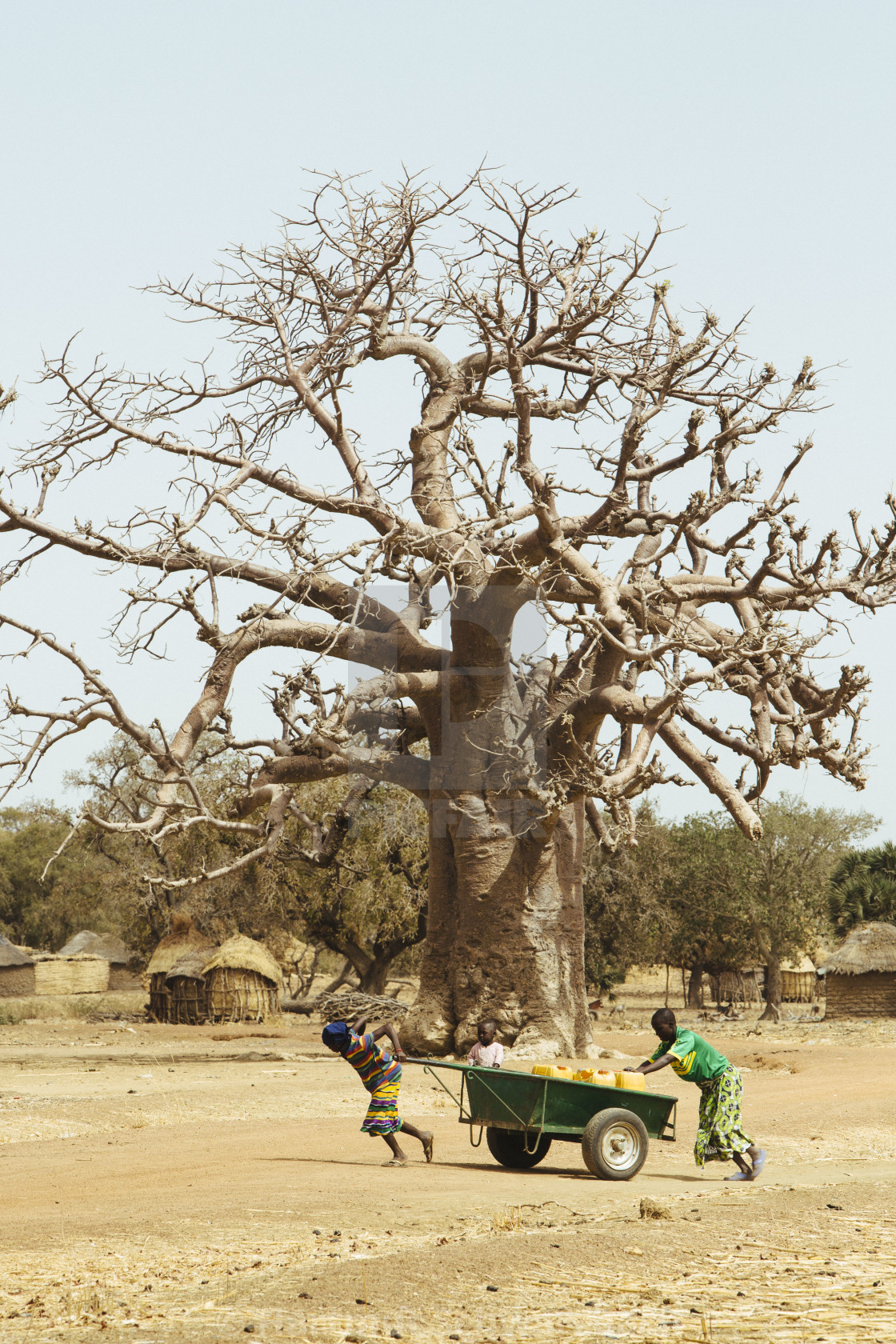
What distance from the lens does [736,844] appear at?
102 feet

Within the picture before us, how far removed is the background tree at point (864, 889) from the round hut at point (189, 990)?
12.9m

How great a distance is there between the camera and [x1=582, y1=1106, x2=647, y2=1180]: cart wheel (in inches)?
291

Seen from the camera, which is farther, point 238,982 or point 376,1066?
point 238,982

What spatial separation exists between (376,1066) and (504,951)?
6.71 meters

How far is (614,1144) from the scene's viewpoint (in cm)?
753

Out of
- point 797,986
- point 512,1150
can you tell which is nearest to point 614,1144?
point 512,1150

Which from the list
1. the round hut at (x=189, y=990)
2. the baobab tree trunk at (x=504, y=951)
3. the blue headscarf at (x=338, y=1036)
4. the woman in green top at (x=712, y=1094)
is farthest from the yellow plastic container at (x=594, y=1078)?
the round hut at (x=189, y=990)

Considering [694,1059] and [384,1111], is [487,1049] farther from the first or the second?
[694,1059]

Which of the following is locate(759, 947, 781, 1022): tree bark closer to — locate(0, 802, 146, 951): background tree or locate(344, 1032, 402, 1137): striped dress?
locate(0, 802, 146, 951): background tree

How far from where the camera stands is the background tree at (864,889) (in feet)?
86.8

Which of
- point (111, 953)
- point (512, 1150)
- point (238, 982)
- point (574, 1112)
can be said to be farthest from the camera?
point (111, 953)

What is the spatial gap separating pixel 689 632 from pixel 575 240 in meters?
4.51

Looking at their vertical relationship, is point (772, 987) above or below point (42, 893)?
below

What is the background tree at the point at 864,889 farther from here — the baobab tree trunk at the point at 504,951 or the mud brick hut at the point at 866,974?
the baobab tree trunk at the point at 504,951
